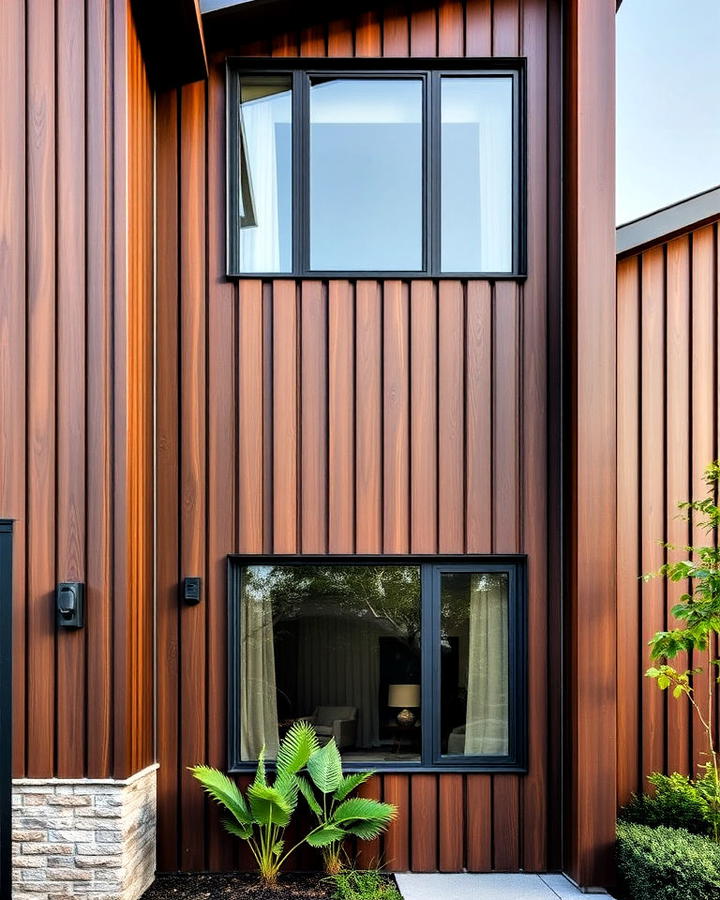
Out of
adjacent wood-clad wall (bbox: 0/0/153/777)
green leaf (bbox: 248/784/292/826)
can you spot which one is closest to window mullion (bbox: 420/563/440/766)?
green leaf (bbox: 248/784/292/826)

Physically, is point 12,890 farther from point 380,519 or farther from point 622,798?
point 622,798

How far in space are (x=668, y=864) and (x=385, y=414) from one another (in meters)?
2.87

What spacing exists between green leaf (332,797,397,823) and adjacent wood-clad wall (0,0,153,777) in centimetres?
117

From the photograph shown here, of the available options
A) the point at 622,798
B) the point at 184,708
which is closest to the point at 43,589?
the point at 184,708

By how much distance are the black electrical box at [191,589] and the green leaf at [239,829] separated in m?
1.28

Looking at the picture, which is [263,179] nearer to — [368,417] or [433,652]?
[368,417]

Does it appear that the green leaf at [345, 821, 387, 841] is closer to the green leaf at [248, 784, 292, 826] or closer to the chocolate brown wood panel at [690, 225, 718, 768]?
the green leaf at [248, 784, 292, 826]

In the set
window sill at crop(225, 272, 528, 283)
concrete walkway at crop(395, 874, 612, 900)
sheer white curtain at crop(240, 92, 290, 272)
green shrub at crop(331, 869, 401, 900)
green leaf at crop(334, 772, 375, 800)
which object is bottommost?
concrete walkway at crop(395, 874, 612, 900)

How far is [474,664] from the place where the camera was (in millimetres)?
4941

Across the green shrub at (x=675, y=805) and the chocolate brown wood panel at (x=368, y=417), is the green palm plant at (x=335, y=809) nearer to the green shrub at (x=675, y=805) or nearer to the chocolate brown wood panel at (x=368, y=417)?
the chocolate brown wood panel at (x=368, y=417)

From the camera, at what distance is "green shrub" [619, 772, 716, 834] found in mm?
4590

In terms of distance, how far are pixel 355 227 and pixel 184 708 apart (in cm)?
318

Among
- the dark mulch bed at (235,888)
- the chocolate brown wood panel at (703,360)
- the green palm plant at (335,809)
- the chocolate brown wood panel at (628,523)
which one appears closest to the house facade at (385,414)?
the dark mulch bed at (235,888)

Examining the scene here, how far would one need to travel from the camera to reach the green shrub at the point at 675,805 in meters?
4.59
